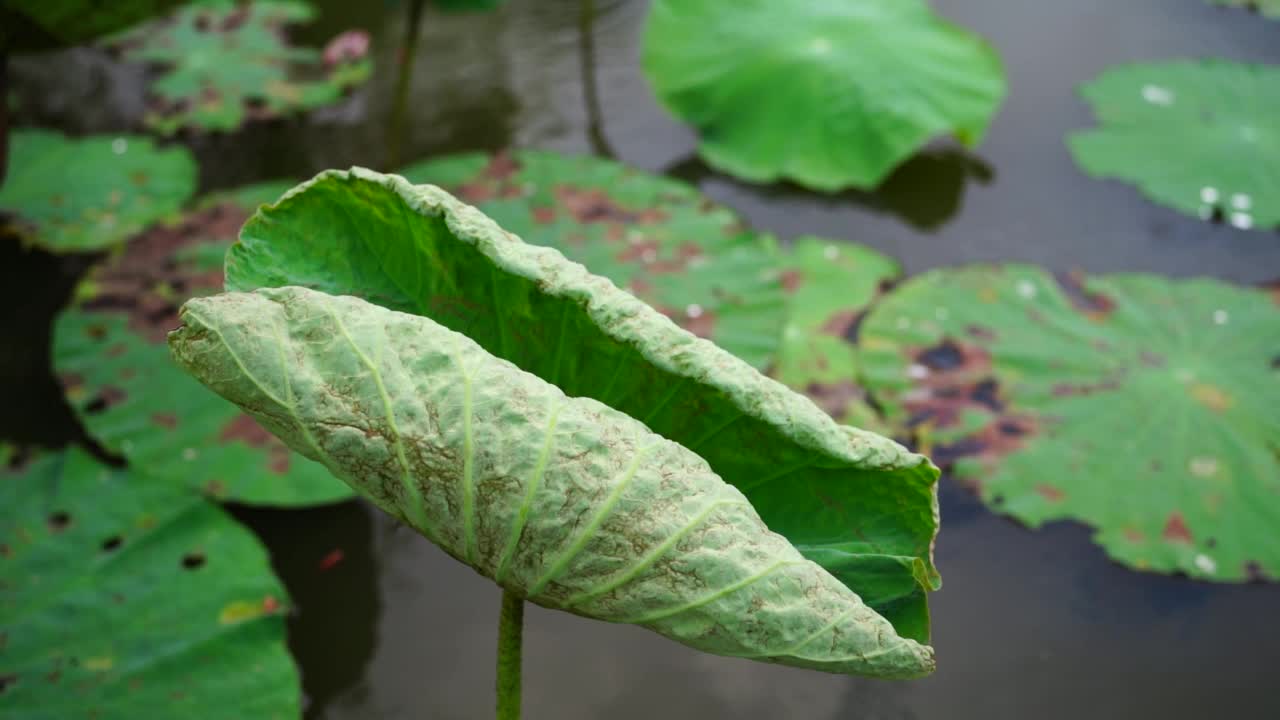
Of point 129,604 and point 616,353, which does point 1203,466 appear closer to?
point 616,353

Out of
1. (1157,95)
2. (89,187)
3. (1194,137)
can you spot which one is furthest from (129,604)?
(1157,95)

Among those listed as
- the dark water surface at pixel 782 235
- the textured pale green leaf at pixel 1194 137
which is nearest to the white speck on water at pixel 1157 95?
the textured pale green leaf at pixel 1194 137

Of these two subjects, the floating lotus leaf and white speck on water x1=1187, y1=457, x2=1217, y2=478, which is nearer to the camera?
white speck on water x1=1187, y1=457, x2=1217, y2=478

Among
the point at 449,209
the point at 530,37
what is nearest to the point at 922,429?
the point at 449,209

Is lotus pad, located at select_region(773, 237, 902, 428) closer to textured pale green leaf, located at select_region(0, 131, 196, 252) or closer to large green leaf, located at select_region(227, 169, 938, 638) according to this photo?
large green leaf, located at select_region(227, 169, 938, 638)

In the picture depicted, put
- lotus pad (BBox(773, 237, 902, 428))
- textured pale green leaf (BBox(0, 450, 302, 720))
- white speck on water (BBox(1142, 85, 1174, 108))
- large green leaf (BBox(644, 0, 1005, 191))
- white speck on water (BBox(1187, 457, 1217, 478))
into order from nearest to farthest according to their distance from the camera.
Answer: textured pale green leaf (BBox(0, 450, 302, 720)) < white speck on water (BBox(1187, 457, 1217, 478)) < lotus pad (BBox(773, 237, 902, 428)) < large green leaf (BBox(644, 0, 1005, 191)) < white speck on water (BBox(1142, 85, 1174, 108))

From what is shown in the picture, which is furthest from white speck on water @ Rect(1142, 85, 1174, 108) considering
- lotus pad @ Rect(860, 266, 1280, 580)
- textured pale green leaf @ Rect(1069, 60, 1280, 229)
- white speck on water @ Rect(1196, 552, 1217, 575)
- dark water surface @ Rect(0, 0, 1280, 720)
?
white speck on water @ Rect(1196, 552, 1217, 575)
